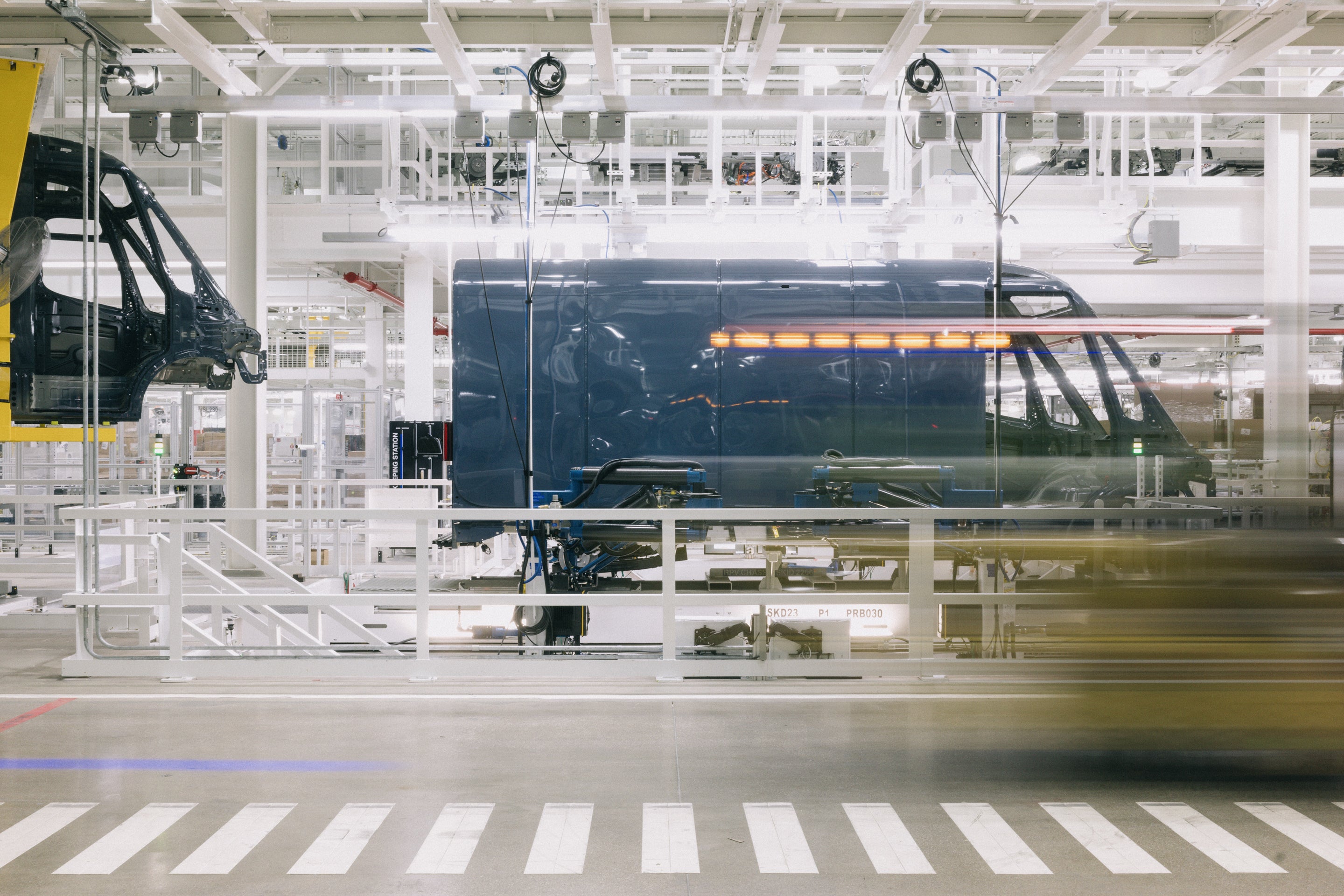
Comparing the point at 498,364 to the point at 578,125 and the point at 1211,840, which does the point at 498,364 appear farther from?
the point at 1211,840

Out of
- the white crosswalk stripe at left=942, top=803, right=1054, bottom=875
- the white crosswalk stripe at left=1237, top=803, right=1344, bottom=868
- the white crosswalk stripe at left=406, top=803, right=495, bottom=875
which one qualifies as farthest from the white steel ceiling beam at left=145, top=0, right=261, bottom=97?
the white crosswalk stripe at left=1237, top=803, right=1344, bottom=868

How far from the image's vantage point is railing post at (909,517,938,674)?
6.28 m

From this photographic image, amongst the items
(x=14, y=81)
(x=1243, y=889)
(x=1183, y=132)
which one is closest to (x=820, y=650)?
(x=1243, y=889)

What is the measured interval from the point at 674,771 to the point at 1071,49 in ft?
17.5

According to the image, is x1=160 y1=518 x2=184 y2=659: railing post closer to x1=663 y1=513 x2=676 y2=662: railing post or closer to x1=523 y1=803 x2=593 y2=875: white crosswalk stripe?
x1=663 y1=513 x2=676 y2=662: railing post

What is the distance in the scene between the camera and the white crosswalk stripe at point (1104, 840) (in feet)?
12.0

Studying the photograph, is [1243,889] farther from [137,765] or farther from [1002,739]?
[137,765]

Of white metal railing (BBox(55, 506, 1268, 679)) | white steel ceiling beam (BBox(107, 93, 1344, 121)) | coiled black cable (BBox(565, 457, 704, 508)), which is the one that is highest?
white steel ceiling beam (BBox(107, 93, 1344, 121))

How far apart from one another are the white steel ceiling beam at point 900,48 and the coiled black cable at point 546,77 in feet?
7.23

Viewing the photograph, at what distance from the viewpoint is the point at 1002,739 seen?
5148 mm

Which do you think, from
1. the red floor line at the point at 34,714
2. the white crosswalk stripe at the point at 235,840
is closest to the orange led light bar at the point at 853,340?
the white crosswalk stripe at the point at 235,840

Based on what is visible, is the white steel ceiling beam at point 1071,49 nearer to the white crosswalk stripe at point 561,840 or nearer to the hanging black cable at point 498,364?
the hanging black cable at point 498,364

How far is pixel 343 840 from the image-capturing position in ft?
12.9

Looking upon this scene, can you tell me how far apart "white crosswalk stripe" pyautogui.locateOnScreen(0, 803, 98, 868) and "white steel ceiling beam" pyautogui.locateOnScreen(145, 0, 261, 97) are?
463 cm
